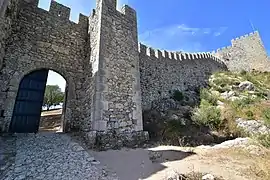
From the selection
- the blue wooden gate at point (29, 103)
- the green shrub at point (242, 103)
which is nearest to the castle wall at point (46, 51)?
the blue wooden gate at point (29, 103)

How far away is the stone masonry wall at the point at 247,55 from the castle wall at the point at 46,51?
23.3m

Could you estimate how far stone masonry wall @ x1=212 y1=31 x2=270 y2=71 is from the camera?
82.7 feet

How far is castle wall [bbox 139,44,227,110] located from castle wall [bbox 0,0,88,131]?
424 cm

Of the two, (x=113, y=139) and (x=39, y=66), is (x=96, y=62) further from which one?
(x=113, y=139)

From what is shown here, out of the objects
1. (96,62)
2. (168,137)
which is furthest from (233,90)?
(96,62)

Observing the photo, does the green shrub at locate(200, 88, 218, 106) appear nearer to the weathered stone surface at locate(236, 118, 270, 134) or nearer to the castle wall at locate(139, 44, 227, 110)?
the castle wall at locate(139, 44, 227, 110)

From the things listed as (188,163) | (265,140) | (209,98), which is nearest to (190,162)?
(188,163)

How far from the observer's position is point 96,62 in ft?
22.4

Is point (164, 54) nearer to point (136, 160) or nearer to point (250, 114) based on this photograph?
point (250, 114)

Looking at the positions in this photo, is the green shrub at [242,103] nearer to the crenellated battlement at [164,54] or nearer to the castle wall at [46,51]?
the crenellated battlement at [164,54]

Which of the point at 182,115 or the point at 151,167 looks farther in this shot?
the point at 182,115

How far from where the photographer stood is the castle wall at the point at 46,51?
20.6 ft

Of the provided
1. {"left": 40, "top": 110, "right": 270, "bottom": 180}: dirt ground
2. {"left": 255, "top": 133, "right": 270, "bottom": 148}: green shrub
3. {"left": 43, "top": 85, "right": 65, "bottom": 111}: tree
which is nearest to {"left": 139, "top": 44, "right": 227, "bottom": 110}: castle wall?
{"left": 40, "top": 110, "right": 270, "bottom": 180}: dirt ground

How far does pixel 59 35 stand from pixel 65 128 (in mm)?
3800
